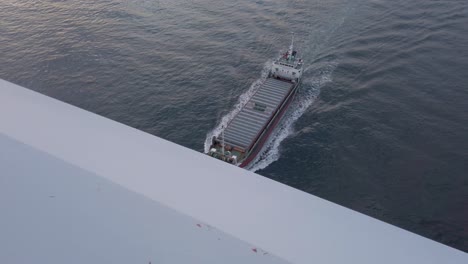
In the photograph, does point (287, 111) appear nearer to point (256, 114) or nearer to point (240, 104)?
point (256, 114)

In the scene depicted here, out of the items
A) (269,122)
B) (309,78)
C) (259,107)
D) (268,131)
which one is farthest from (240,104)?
(309,78)

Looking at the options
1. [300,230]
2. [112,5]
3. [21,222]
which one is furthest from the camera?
[112,5]

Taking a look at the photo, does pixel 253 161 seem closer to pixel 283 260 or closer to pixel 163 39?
pixel 163 39

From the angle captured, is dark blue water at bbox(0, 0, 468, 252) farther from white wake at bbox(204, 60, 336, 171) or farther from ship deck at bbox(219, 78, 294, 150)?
ship deck at bbox(219, 78, 294, 150)

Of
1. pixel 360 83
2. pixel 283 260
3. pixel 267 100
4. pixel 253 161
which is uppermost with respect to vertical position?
pixel 283 260

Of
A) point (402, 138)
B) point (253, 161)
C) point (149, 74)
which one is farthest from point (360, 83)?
point (149, 74)

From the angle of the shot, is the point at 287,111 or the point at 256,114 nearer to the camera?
the point at 256,114
